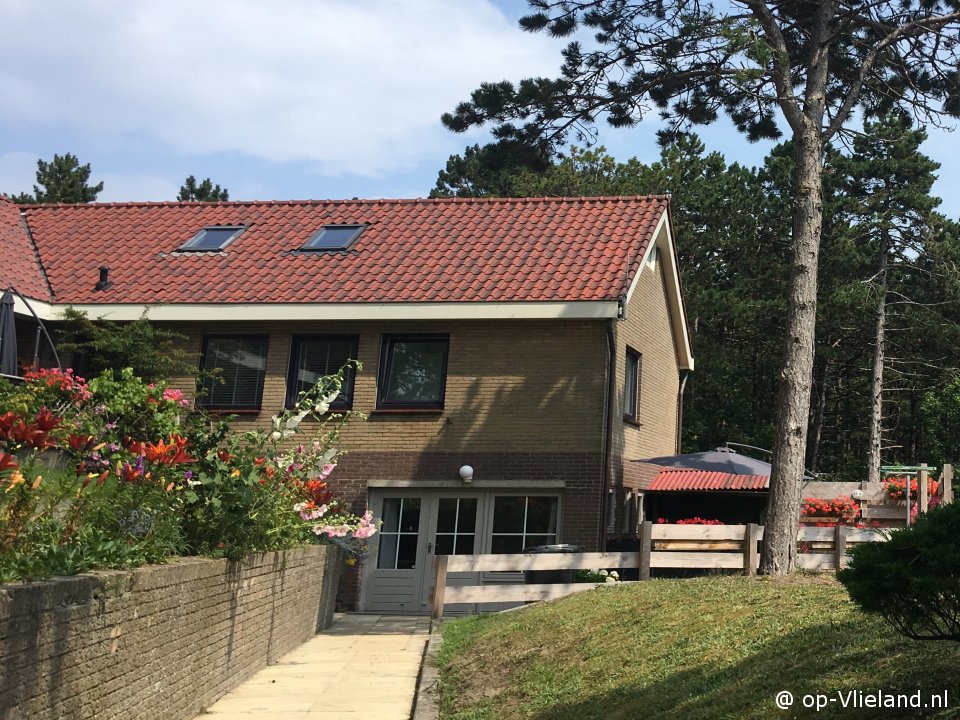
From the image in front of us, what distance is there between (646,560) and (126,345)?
9600 mm

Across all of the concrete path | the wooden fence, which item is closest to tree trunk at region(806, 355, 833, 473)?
the wooden fence

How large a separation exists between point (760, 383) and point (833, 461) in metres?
4.14

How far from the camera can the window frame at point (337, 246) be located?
2053cm

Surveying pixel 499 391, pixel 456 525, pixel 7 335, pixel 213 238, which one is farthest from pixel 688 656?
pixel 213 238

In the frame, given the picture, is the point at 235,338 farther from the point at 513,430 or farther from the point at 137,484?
the point at 137,484

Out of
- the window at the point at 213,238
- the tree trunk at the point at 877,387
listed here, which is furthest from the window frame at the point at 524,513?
the tree trunk at the point at 877,387

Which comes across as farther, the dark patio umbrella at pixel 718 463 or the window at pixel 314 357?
the window at pixel 314 357

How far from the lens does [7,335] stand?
16281 millimetres

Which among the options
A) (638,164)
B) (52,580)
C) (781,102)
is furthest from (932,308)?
(52,580)

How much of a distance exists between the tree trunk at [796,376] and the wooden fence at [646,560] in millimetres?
809

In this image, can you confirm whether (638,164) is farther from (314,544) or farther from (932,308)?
(314,544)

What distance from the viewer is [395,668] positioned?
11.2 m

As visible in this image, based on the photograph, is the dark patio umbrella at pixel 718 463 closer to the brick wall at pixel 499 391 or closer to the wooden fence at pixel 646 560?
the brick wall at pixel 499 391

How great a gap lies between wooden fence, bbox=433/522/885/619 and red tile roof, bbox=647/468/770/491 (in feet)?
16.7
